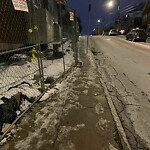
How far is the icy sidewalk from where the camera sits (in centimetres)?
345

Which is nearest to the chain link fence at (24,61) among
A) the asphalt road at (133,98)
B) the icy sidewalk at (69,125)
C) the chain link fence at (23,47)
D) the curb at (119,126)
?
the chain link fence at (23,47)

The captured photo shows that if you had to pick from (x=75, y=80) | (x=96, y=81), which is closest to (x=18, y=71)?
(x=75, y=80)

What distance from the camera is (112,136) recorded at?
3.68m

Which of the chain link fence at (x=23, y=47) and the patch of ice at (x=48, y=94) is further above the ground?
the chain link fence at (x=23, y=47)

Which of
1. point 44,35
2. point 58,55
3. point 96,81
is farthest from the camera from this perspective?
point 44,35

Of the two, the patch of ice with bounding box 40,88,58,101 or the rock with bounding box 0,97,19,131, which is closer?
the rock with bounding box 0,97,19,131

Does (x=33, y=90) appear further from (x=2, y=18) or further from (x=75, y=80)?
(x=2, y=18)

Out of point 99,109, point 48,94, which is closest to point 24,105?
point 48,94

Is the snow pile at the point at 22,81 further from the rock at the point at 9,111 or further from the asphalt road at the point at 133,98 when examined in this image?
the asphalt road at the point at 133,98

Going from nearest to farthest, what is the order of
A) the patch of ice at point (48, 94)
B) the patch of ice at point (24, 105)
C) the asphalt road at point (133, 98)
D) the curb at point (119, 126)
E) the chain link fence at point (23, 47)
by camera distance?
1. the curb at point (119, 126)
2. the asphalt road at point (133, 98)
3. the patch of ice at point (24, 105)
4. the patch of ice at point (48, 94)
5. the chain link fence at point (23, 47)

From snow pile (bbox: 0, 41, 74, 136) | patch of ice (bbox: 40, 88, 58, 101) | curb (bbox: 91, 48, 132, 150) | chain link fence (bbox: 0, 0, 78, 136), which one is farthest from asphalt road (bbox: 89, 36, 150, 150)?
chain link fence (bbox: 0, 0, 78, 136)

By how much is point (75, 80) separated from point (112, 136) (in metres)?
3.82

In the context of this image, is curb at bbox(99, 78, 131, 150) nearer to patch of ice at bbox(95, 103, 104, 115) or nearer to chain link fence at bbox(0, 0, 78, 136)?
patch of ice at bbox(95, 103, 104, 115)

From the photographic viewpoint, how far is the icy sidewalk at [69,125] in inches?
136
